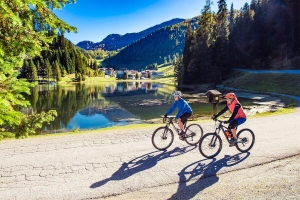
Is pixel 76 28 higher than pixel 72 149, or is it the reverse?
pixel 76 28

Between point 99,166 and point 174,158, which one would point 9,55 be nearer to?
point 99,166

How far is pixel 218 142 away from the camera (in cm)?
981

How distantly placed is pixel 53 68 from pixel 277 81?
123225mm

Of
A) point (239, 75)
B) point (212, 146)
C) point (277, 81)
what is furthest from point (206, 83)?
point (212, 146)

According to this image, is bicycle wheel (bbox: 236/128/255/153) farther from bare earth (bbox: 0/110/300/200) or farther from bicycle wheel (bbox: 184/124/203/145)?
bicycle wheel (bbox: 184/124/203/145)

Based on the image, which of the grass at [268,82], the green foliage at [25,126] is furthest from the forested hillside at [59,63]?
the green foliage at [25,126]

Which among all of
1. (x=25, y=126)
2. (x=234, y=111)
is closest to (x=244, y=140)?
(x=234, y=111)

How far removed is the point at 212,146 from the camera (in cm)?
969

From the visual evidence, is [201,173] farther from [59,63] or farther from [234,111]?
[59,63]

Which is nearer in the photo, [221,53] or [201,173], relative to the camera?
[201,173]

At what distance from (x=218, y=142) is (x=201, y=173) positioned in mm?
2154

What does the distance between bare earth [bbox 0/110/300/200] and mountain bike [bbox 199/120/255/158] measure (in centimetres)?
31

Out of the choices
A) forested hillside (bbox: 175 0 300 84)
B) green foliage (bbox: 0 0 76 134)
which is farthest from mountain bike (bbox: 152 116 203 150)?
forested hillside (bbox: 175 0 300 84)

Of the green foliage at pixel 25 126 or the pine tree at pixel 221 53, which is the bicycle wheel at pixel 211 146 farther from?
the pine tree at pixel 221 53
